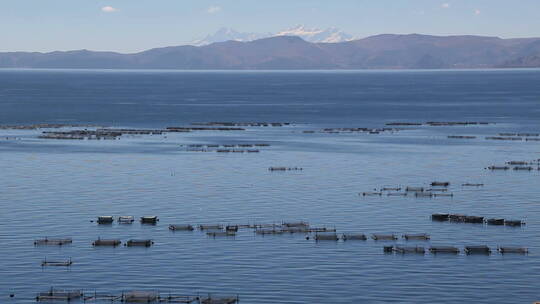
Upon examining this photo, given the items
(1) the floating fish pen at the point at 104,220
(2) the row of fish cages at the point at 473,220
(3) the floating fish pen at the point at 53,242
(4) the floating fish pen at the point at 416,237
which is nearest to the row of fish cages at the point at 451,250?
(4) the floating fish pen at the point at 416,237

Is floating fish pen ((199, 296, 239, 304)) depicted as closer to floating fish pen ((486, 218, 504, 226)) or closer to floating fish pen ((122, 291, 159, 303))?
floating fish pen ((122, 291, 159, 303))

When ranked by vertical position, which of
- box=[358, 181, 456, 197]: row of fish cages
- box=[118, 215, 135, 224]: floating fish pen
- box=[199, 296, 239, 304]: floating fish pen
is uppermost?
box=[358, 181, 456, 197]: row of fish cages

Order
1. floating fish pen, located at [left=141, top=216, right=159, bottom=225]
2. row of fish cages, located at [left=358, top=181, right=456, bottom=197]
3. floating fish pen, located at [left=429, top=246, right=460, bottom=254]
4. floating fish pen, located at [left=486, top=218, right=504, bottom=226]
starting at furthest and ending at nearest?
row of fish cages, located at [left=358, top=181, right=456, bottom=197] → floating fish pen, located at [left=141, top=216, right=159, bottom=225] → floating fish pen, located at [left=486, top=218, right=504, bottom=226] → floating fish pen, located at [left=429, top=246, right=460, bottom=254]

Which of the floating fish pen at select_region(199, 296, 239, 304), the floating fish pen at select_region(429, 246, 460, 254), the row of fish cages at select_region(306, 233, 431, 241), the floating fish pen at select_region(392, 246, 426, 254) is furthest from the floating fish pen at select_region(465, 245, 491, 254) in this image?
the floating fish pen at select_region(199, 296, 239, 304)

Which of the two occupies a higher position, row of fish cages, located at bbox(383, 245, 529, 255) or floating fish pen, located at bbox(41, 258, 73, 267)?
row of fish cages, located at bbox(383, 245, 529, 255)

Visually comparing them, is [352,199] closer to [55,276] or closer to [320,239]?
[320,239]

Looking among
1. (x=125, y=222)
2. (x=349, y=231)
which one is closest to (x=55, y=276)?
(x=125, y=222)

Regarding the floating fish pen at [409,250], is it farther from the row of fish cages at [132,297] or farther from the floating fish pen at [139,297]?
the floating fish pen at [139,297]
